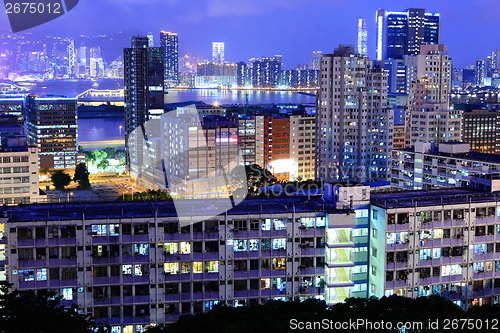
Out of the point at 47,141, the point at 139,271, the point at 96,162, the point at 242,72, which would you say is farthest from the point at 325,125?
the point at 242,72

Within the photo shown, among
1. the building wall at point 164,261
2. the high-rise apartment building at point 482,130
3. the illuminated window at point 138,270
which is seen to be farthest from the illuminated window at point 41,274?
the high-rise apartment building at point 482,130

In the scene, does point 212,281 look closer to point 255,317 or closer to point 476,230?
point 255,317

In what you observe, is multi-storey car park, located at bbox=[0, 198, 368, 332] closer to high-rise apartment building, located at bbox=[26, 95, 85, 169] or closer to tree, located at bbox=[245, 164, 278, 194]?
tree, located at bbox=[245, 164, 278, 194]

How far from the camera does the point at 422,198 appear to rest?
12531 mm

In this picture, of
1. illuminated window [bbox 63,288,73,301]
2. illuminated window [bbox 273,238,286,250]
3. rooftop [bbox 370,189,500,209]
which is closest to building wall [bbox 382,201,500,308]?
rooftop [bbox 370,189,500,209]

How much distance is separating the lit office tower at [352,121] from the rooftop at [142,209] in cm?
2275

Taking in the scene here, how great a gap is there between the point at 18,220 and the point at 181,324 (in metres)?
3.71

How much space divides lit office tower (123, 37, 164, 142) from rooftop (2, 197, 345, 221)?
33.6m

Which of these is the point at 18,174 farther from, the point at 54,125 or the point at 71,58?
the point at 71,58

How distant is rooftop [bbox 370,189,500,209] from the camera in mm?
11797

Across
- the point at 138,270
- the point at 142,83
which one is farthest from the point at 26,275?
the point at 142,83

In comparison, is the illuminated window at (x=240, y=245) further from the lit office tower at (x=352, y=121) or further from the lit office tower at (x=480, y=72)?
the lit office tower at (x=480, y=72)

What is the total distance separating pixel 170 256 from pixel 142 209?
43.9 inches

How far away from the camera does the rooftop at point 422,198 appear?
464 inches
